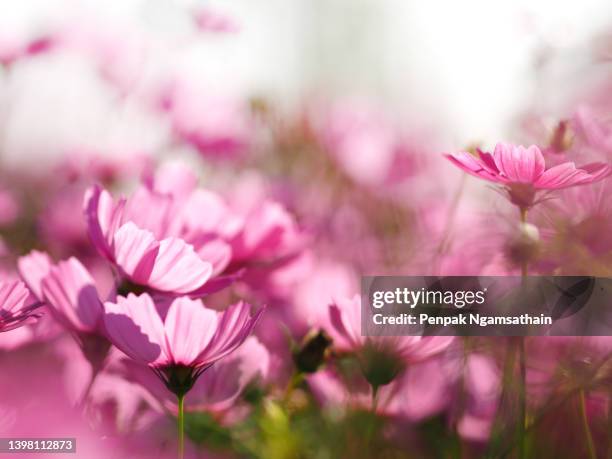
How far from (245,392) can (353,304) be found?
2.7 inches

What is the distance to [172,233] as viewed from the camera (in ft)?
1.01

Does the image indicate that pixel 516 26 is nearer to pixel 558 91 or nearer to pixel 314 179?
pixel 558 91

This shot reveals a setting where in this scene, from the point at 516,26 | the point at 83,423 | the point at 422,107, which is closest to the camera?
the point at 83,423

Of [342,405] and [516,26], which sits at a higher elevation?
[516,26]

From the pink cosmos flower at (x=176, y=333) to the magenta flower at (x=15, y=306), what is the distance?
1.2 inches

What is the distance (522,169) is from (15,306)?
7.5 inches

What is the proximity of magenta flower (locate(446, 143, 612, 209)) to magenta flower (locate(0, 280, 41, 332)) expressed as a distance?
Answer: 0.16m

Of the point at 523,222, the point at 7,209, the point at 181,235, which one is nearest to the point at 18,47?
the point at 7,209

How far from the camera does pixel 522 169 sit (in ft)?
0.92

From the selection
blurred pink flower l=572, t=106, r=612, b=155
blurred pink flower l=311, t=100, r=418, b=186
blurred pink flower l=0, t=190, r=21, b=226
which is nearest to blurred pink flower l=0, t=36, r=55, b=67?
blurred pink flower l=0, t=190, r=21, b=226

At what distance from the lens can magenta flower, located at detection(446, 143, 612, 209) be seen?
279mm

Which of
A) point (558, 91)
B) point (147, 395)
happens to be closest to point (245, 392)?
point (147, 395)

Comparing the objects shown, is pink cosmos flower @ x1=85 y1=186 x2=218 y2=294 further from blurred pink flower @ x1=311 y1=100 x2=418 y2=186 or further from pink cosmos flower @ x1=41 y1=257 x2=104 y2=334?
blurred pink flower @ x1=311 y1=100 x2=418 y2=186

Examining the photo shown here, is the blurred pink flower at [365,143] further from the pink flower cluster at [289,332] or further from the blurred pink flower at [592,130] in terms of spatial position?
the blurred pink flower at [592,130]
